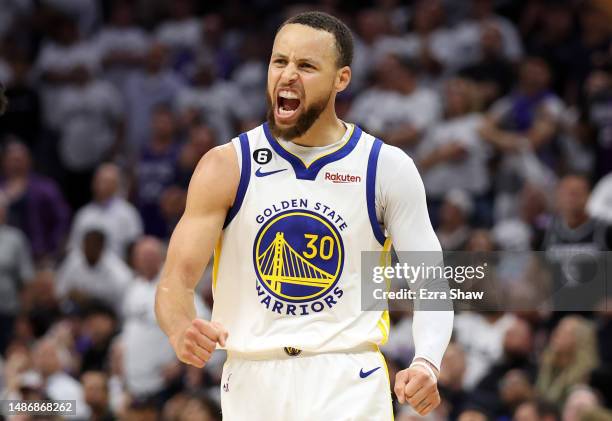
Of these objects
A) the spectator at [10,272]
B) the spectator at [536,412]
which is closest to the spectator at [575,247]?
the spectator at [536,412]

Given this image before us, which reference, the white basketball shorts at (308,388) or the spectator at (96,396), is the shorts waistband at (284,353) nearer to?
the white basketball shorts at (308,388)

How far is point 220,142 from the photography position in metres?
15.2

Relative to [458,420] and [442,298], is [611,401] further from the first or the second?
[442,298]

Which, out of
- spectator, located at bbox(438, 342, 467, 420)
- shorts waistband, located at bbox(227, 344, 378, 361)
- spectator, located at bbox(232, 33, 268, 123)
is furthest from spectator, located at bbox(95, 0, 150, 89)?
shorts waistband, located at bbox(227, 344, 378, 361)

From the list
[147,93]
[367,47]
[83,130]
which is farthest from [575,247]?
[83,130]

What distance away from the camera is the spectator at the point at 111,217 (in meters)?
14.5

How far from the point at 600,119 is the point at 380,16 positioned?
3614 mm

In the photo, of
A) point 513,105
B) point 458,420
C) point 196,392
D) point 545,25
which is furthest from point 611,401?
point 545,25

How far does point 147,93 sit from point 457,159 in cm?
480

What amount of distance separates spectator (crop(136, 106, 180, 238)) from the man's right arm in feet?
29.3

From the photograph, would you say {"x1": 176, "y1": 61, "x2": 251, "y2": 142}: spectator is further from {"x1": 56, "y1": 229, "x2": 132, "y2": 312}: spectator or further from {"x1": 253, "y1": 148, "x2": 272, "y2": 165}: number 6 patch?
{"x1": 253, "y1": 148, "x2": 272, "y2": 165}: number 6 patch

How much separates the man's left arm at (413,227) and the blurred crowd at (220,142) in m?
4.00

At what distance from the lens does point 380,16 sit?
15.4 m

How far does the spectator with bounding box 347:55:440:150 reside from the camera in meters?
13.9
